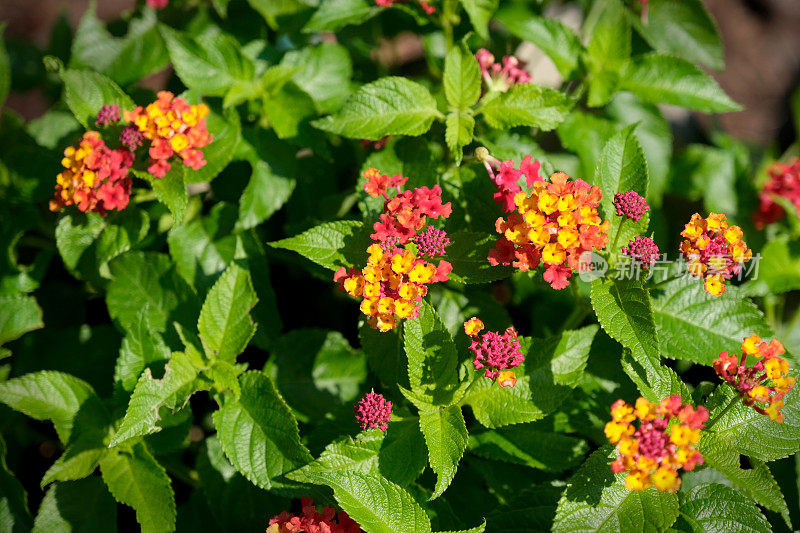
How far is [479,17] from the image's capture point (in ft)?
7.39

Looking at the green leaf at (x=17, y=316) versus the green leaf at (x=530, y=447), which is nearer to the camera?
the green leaf at (x=530, y=447)

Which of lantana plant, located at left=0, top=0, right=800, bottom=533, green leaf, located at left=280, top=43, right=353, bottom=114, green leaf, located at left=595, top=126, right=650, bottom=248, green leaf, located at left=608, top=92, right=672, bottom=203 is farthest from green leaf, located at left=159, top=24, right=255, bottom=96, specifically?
green leaf, located at left=608, top=92, right=672, bottom=203

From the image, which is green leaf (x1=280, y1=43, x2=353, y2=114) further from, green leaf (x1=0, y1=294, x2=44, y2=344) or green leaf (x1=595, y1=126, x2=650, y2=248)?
green leaf (x1=0, y1=294, x2=44, y2=344)

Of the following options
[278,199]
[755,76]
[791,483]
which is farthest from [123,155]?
[755,76]

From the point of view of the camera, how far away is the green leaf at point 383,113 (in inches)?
77.9

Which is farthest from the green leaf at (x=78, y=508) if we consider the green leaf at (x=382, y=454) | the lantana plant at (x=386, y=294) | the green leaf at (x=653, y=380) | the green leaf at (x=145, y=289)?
the green leaf at (x=653, y=380)

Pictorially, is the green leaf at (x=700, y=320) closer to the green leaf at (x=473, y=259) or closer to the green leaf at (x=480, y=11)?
the green leaf at (x=473, y=259)

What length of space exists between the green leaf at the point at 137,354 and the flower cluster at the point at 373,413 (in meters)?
0.74

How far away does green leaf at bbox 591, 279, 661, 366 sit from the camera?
158cm

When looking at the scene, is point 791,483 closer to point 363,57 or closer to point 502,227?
point 502,227

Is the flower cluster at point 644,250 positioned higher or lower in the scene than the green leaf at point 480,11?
lower

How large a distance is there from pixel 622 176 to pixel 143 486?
5.75ft

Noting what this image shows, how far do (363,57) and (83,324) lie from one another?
5.61 feet

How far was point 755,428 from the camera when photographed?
173 centimetres
